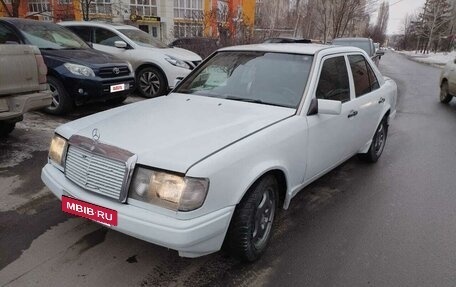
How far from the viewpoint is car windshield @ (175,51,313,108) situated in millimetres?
3586

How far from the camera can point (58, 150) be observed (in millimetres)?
3066

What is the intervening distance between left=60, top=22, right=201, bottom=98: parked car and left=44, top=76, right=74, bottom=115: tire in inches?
99.6

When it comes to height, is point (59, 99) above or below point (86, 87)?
below

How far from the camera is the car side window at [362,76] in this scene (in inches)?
174

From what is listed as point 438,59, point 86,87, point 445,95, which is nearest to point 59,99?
point 86,87

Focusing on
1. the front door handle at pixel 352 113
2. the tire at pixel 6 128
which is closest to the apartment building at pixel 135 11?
the tire at pixel 6 128

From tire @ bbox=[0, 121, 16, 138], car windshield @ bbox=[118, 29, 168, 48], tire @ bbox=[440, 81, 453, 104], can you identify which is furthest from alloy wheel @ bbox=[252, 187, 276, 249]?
tire @ bbox=[440, 81, 453, 104]

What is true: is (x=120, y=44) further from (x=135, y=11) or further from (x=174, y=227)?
(x=135, y=11)

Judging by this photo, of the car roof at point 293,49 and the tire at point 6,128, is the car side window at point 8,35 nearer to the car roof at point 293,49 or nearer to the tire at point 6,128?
the tire at point 6,128

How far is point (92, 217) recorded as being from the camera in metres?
2.63

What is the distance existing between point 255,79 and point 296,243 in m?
1.61

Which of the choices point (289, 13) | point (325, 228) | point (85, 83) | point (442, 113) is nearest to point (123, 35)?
point (85, 83)

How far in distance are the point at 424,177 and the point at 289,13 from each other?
35.0 meters

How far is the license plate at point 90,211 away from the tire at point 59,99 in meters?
4.38
